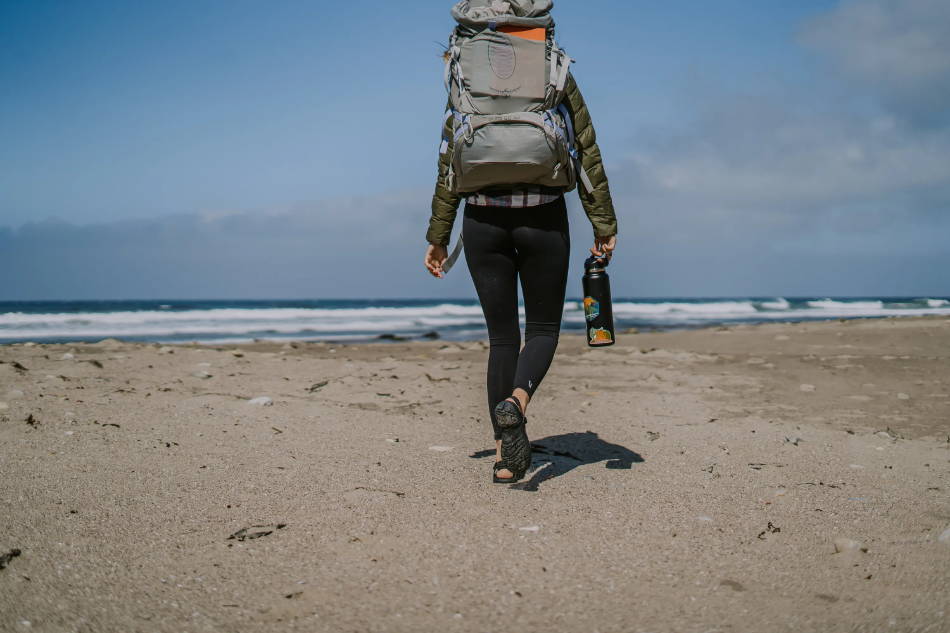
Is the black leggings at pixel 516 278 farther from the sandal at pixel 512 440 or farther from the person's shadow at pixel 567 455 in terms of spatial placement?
the person's shadow at pixel 567 455

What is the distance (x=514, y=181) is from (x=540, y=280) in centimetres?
50

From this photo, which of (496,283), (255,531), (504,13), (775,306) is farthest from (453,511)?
(775,306)

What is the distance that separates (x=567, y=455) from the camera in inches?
151

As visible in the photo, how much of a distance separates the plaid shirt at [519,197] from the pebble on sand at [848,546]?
1.76 m

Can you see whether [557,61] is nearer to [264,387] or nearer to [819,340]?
[264,387]

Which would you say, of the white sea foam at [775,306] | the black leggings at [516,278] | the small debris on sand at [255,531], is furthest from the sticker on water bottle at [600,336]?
the white sea foam at [775,306]

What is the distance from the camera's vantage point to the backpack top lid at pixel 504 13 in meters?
3.01

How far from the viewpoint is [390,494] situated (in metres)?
2.98

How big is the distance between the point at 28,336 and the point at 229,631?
18.3 meters

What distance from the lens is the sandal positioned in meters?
2.92

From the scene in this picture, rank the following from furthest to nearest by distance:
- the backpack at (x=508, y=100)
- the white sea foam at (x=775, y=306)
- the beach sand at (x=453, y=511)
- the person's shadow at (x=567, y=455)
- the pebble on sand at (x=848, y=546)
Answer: the white sea foam at (x=775, y=306) < the person's shadow at (x=567, y=455) < the backpack at (x=508, y=100) < the pebble on sand at (x=848, y=546) < the beach sand at (x=453, y=511)

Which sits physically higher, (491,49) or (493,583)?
(491,49)

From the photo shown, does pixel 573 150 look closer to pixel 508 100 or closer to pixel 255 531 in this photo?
pixel 508 100

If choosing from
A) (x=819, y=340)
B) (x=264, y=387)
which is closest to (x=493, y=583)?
(x=264, y=387)
